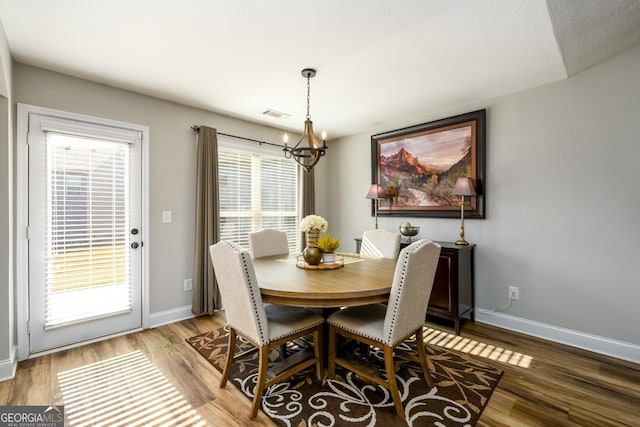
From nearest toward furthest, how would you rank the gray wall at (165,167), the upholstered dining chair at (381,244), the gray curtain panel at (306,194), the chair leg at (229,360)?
1. the chair leg at (229,360)
2. the gray wall at (165,167)
3. the upholstered dining chair at (381,244)
4. the gray curtain panel at (306,194)

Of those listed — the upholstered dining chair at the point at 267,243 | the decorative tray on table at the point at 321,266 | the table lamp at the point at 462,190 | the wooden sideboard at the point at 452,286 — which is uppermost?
the table lamp at the point at 462,190

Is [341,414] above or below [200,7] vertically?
below

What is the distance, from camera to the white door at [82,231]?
2.52 metres

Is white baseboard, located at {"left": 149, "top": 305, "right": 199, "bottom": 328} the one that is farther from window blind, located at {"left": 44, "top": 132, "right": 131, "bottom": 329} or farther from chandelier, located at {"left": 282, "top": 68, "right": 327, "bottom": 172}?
chandelier, located at {"left": 282, "top": 68, "right": 327, "bottom": 172}

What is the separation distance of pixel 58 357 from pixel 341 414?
2.41 m

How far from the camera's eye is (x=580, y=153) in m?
2.63

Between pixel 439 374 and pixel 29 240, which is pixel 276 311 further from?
pixel 29 240

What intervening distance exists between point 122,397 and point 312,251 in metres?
Result: 1.59

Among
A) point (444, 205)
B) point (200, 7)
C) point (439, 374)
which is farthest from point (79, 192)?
point (444, 205)

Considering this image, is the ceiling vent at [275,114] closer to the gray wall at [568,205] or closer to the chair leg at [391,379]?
the gray wall at [568,205]

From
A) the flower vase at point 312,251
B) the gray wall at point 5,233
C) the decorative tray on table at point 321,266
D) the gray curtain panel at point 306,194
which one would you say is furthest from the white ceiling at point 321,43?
the decorative tray on table at point 321,266

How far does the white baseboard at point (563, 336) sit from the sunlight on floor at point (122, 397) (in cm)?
289

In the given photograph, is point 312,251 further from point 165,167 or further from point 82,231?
point 82,231

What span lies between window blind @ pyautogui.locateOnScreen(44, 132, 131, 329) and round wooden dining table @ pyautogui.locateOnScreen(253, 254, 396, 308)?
1542 mm
